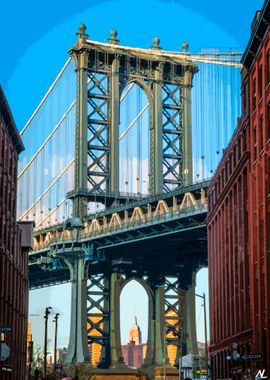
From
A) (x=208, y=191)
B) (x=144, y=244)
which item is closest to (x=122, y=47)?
(x=144, y=244)

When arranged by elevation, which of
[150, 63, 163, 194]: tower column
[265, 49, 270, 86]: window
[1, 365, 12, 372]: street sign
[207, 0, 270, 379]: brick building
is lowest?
[1, 365, 12, 372]: street sign

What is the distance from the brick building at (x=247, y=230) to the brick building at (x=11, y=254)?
16.2 m

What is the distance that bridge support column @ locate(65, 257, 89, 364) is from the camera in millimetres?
132375

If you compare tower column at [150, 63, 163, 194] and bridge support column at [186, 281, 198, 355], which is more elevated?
tower column at [150, 63, 163, 194]

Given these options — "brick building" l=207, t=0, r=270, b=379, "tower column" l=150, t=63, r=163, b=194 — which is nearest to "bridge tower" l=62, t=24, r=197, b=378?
"tower column" l=150, t=63, r=163, b=194

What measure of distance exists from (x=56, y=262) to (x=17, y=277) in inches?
1568

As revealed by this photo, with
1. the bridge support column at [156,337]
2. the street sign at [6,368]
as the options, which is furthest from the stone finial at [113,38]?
the street sign at [6,368]

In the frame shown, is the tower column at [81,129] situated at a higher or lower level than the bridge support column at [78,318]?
higher

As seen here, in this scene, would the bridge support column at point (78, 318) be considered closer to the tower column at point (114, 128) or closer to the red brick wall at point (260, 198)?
the tower column at point (114, 128)

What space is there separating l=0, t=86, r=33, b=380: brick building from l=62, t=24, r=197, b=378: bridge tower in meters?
23.0

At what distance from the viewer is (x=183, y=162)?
13488 centimetres

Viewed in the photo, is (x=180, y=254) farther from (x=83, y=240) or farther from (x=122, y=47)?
(x=122, y=47)

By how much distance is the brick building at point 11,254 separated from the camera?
85688mm

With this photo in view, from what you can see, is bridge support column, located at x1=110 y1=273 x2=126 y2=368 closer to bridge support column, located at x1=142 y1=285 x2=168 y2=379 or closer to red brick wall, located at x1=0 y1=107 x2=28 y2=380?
bridge support column, located at x1=142 y1=285 x2=168 y2=379
